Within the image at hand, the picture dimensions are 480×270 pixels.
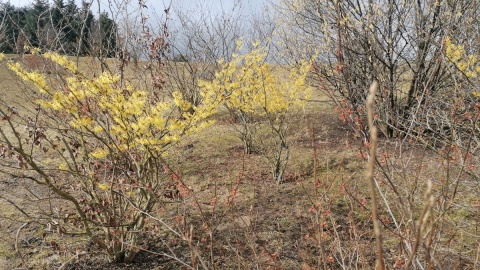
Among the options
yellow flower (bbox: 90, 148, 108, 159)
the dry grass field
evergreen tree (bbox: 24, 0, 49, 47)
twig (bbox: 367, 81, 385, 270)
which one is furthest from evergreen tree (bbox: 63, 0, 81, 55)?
twig (bbox: 367, 81, 385, 270)

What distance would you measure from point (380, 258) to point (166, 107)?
9.62 feet

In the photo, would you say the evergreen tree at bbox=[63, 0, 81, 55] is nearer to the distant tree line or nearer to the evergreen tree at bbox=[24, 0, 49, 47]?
the distant tree line

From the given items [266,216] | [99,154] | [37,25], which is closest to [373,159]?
[99,154]

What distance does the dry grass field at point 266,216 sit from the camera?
8.10 ft

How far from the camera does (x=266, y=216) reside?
5254mm

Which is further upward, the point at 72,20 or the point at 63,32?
the point at 72,20

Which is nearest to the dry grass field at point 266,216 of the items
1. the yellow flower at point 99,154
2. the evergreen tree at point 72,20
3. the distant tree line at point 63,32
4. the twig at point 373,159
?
the yellow flower at point 99,154

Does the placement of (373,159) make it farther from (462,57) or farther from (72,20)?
(72,20)

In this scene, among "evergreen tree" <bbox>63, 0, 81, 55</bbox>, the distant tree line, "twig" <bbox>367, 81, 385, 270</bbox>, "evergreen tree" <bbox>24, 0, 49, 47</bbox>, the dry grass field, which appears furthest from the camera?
"evergreen tree" <bbox>24, 0, 49, 47</bbox>

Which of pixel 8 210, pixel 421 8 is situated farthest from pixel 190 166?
pixel 421 8

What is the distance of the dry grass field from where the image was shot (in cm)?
247

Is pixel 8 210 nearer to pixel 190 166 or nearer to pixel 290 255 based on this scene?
pixel 190 166

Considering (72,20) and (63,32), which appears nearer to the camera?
(72,20)

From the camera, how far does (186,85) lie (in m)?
12.1
